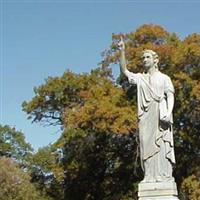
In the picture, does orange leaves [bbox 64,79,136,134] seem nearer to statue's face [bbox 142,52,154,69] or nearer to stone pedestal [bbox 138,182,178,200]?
statue's face [bbox 142,52,154,69]

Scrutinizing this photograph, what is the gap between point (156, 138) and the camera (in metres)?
10.3

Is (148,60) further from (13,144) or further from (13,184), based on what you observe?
(13,144)


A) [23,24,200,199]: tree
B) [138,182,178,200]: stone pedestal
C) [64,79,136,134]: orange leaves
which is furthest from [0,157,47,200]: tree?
[138,182,178,200]: stone pedestal

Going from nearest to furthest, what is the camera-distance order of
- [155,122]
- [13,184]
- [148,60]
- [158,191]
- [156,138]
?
1. [158,191]
2. [156,138]
3. [155,122]
4. [148,60]
5. [13,184]

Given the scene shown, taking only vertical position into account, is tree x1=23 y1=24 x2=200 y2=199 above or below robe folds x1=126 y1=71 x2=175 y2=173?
above

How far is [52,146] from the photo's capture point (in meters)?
35.2

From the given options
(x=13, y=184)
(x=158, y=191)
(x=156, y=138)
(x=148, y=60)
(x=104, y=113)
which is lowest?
(x=158, y=191)

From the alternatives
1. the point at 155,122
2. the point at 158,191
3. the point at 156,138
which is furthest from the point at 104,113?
the point at 158,191

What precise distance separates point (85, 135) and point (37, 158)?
6.60 meters

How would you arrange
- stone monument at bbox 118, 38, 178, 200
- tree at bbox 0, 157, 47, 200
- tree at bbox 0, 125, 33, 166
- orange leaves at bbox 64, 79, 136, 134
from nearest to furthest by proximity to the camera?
1. stone monument at bbox 118, 38, 178, 200
2. orange leaves at bbox 64, 79, 136, 134
3. tree at bbox 0, 157, 47, 200
4. tree at bbox 0, 125, 33, 166

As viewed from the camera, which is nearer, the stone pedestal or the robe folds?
the stone pedestal

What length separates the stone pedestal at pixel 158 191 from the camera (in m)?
9.86

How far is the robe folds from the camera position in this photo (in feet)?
33.8

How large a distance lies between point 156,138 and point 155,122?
31cm
